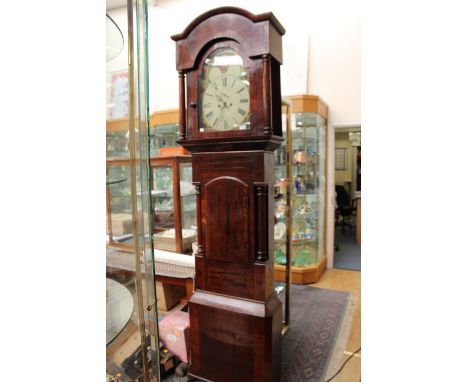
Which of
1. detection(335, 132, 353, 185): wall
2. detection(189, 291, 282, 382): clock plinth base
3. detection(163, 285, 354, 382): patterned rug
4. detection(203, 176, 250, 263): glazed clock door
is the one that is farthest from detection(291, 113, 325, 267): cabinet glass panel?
detection(335, 132, 353, 185): wall

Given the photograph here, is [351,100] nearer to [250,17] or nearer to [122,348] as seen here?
[250,17]

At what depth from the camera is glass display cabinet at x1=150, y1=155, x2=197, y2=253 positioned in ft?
10.1

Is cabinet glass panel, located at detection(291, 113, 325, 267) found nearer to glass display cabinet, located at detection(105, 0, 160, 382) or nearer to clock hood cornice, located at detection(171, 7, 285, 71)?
clock hood cornice, located at detection(171, 7, 285, 71)

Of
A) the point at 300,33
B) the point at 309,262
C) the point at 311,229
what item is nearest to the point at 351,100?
the point at 300,33

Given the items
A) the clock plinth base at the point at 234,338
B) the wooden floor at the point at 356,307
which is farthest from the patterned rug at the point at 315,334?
the clock plinth base at the point at 234,338

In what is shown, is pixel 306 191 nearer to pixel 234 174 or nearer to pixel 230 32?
pixel 234 174

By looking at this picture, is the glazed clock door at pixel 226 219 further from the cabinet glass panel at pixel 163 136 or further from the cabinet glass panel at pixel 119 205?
the cabinet glass panel at pixel 163 136

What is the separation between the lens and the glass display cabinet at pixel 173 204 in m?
3.09

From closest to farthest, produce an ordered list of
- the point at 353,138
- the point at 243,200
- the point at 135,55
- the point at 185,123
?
1. the point at 135,55
2. the point at 243,200
3. the point at 185,123
4. the point at 353,138

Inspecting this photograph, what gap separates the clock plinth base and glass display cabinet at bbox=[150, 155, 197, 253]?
1.32 metres

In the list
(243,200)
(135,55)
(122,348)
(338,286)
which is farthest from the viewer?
(338,286)

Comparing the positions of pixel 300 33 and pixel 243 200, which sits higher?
pixel 300 33

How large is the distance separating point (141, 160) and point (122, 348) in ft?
1.33
